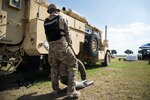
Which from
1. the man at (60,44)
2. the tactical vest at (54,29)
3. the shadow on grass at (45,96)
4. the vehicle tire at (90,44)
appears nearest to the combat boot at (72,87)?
the man at (60,44)

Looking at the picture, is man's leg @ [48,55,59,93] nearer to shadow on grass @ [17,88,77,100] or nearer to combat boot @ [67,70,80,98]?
shadow on grass @ [17,88,77,100]

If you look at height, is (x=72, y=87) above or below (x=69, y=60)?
below

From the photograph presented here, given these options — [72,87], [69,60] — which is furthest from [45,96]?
[69,60]

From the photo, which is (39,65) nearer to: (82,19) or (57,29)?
(82,19)

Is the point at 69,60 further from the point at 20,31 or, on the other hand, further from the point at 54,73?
the point at 20,31

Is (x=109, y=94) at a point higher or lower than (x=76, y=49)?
lower

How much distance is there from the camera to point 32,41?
5.00 metres

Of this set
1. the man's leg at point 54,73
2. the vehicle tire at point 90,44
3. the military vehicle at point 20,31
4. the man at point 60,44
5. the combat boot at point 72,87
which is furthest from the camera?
the vehicle tire at point 90,44

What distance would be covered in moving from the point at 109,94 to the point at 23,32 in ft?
8.62

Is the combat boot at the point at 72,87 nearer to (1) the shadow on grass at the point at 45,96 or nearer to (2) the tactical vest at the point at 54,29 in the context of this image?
(1) the shadow on grass at the point at 45,96

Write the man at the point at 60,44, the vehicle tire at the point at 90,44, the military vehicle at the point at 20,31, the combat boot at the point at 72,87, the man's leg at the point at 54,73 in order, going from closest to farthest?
the combat boot at the point at 72,87, the man at the point at 60,44, the man's leg at the point at 54,73, the military vehicle at the point at 20,31, the vehicle tire at the point at 90,44

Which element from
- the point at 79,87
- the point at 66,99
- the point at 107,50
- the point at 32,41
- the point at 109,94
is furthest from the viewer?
the point at 107,50

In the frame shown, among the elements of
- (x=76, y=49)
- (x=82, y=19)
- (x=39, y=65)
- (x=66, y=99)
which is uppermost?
(x=82, y=19)

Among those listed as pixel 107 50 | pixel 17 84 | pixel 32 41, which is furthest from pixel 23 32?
pixel 107 50
